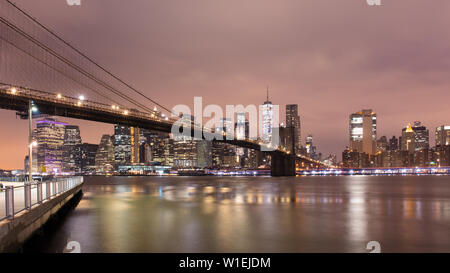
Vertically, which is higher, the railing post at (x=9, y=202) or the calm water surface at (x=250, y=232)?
the railing post at (x=9, y=202)

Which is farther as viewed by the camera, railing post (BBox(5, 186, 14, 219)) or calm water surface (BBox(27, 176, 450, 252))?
calm water surface (BBox(27, 176, 450, 252))

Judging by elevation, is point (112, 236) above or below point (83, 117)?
below

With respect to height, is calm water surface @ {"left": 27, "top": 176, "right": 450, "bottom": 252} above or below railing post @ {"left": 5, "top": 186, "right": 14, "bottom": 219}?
below

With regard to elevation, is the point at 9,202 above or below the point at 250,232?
above

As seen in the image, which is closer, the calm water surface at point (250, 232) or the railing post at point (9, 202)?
the railing post at point (9, 202)

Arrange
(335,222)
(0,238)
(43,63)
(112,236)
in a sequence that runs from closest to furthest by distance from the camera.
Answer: (0,238) → (112,236) → (335,222) → (43,63)

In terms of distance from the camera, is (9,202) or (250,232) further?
(250,232)

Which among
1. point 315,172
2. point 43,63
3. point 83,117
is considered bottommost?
point 315,172

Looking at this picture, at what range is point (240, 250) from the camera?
1305 cm
